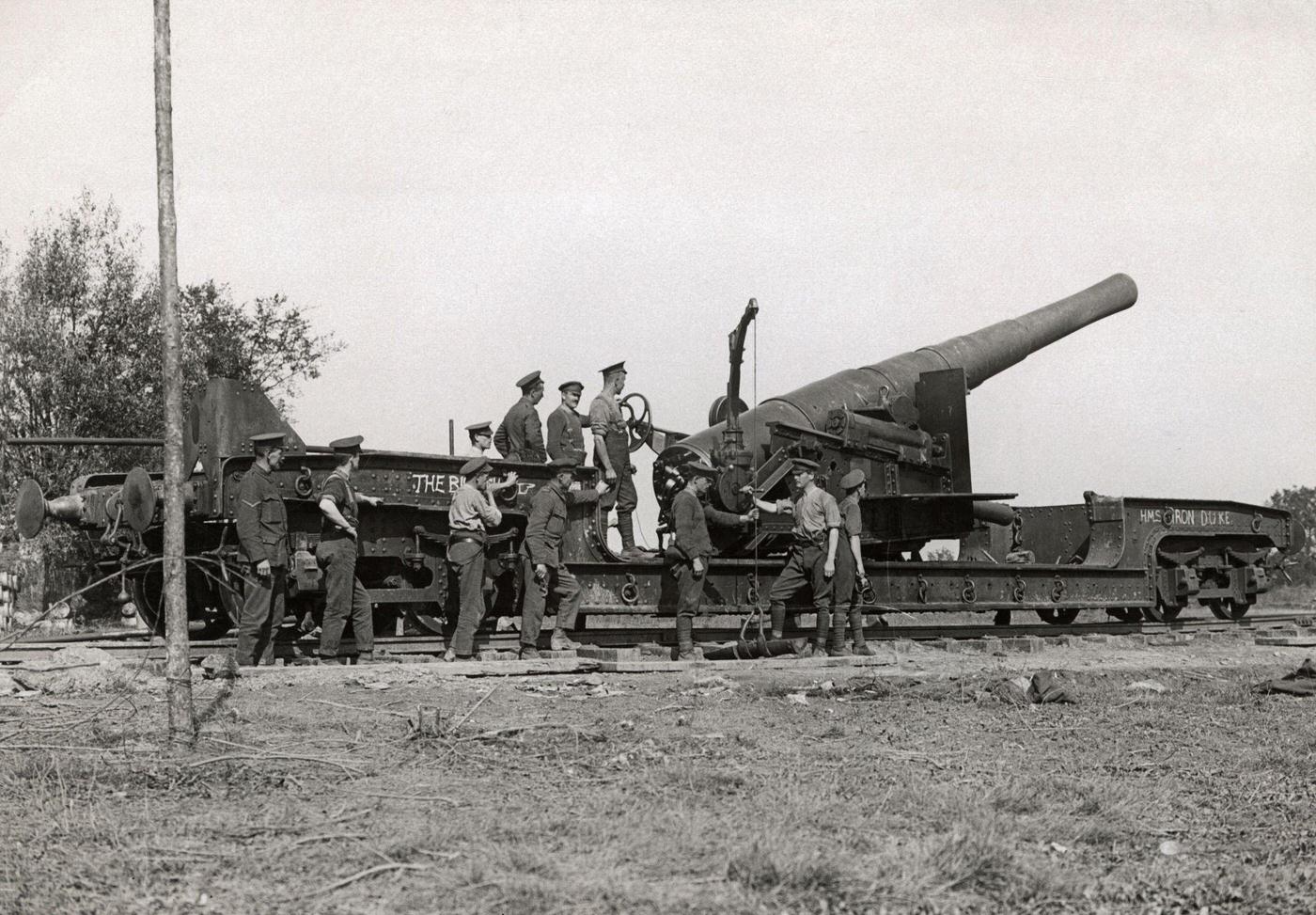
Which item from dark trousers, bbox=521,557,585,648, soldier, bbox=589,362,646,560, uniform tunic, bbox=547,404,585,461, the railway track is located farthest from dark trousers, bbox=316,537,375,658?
soldier, bbox=589,362,646,560

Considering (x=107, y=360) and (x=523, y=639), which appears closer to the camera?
(x=523, y=639)

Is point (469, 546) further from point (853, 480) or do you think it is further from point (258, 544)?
point (853, 480)

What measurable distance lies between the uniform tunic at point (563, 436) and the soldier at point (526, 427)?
17cm

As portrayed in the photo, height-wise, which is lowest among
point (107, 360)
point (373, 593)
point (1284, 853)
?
point (1284, 853)

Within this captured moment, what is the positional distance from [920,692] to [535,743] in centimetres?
317

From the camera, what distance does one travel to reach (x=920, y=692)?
28.4 feet

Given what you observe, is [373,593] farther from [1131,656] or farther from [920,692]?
[1131,656]

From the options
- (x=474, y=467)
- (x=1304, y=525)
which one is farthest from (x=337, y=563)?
(x=1304, y=525)

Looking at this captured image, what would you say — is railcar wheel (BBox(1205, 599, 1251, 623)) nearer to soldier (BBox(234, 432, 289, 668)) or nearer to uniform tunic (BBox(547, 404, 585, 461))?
uniform tunic (BBox(547, 404, 585, 461))

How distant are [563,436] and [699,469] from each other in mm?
1201

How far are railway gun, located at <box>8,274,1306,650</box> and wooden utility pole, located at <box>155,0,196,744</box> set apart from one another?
261cm

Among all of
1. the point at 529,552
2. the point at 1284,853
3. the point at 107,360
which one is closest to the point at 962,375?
the point at 529,552

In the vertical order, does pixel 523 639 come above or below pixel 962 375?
below

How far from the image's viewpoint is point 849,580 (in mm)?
11625
